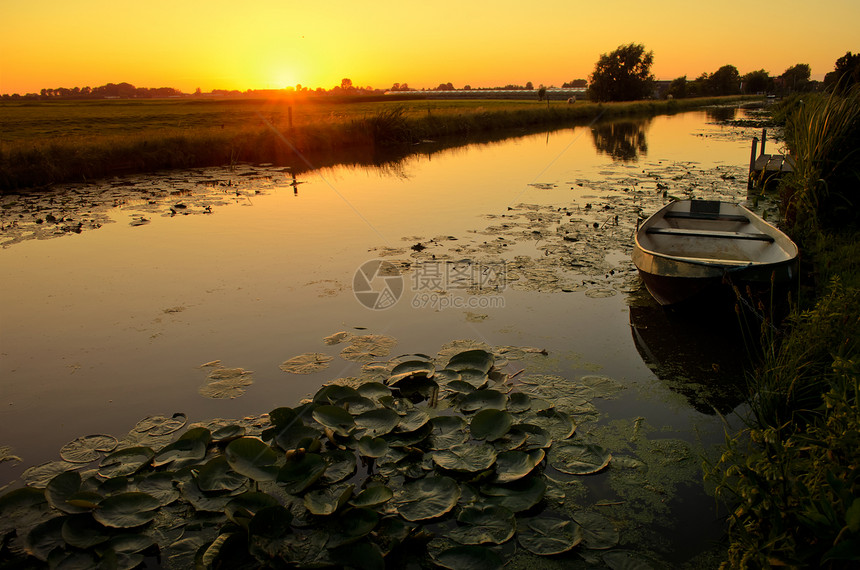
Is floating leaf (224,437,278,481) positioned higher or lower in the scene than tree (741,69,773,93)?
lower

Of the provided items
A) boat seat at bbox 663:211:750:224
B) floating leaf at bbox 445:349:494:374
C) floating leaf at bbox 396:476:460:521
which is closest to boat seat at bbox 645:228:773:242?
boat seat at bbox 663:211:750:224

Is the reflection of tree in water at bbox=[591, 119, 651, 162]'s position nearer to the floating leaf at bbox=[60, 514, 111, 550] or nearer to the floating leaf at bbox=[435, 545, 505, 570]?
the floating leaf at bbox=[435, 545, 505, 570]

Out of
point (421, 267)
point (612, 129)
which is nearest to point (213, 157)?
point (421, 267)

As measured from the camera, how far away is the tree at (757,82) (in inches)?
3455

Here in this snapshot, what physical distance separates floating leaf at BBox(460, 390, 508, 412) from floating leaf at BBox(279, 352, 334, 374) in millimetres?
1332

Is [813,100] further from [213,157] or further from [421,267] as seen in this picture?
[213,157]

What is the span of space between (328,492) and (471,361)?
1.71 metres

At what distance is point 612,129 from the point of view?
3052cm

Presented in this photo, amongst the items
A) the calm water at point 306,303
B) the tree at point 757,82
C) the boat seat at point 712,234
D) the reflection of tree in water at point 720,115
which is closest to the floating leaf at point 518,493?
the calm water at point 306,303

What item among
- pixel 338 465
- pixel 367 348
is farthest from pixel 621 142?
pixel 338 465

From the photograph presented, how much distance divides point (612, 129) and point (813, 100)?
24.9 meters

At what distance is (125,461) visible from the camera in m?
3.03

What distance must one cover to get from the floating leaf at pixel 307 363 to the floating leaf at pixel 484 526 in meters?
2.03

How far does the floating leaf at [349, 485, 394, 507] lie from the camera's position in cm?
253
